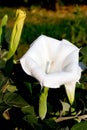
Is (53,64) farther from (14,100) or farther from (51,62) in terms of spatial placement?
(14,100)

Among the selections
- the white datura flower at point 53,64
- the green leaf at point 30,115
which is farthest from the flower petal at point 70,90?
the green leaf at point 30,115

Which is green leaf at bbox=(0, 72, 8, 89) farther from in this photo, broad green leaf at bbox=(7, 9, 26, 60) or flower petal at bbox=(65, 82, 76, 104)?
flower petal at bbox=(65, 82, 76, 104)

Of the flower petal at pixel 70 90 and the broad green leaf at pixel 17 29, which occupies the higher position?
the broad green leaf at pixel 17 29

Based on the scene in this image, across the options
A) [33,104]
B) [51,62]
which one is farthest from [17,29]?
[33,104]

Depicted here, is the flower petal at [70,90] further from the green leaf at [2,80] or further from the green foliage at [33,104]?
the green leaf at [2,80]

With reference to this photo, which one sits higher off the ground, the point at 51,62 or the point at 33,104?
the point at 51,62

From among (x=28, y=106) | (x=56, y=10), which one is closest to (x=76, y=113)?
(x=28, y=106)

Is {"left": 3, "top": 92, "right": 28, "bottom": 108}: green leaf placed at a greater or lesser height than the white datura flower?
lesser

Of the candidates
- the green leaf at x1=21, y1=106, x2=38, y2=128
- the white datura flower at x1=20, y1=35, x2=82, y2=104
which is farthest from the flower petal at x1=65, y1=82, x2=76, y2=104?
the green leaf at x1=21, y1=106, x2=38, y2=128

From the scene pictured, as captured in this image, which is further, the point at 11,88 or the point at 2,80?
the point at 11,88
